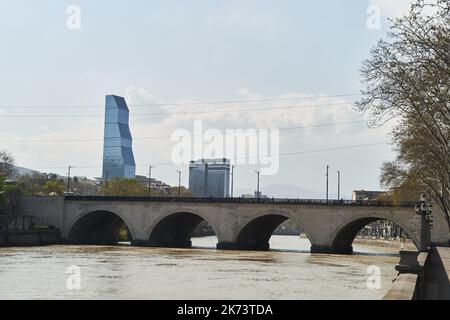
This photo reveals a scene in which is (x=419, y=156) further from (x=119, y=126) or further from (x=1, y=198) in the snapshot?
(x=119, y=126)

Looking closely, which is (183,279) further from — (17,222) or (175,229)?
(17,222)

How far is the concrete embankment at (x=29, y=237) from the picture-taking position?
234 ft

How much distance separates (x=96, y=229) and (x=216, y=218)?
22.8m

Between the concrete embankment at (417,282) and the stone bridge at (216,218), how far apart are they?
41.9 metres

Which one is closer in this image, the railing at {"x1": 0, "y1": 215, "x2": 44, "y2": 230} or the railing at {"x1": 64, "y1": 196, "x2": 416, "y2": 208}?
the railing at {"x1": 64, "y1": 196, "x2": 416, "y2": 208}

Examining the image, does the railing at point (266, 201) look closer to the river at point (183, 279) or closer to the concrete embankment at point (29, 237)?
the concrete embankment at point (29, 237)

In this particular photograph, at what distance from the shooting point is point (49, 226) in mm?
82312

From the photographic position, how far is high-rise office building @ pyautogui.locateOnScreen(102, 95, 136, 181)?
162875mm

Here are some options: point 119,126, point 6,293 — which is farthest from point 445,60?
point 119,126

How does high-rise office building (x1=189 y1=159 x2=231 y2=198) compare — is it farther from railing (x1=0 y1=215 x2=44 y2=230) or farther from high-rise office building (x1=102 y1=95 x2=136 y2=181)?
railing (x1=0 y1=215 x2=44 y2=230)

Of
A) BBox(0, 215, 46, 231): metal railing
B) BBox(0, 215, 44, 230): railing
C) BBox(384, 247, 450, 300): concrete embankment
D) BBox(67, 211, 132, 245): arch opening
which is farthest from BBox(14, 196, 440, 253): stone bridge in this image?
BBox(384, 247, 450, 300): concrete embankment

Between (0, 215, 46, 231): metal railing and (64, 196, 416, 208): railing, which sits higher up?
(64, 196, 416, 208): railing
